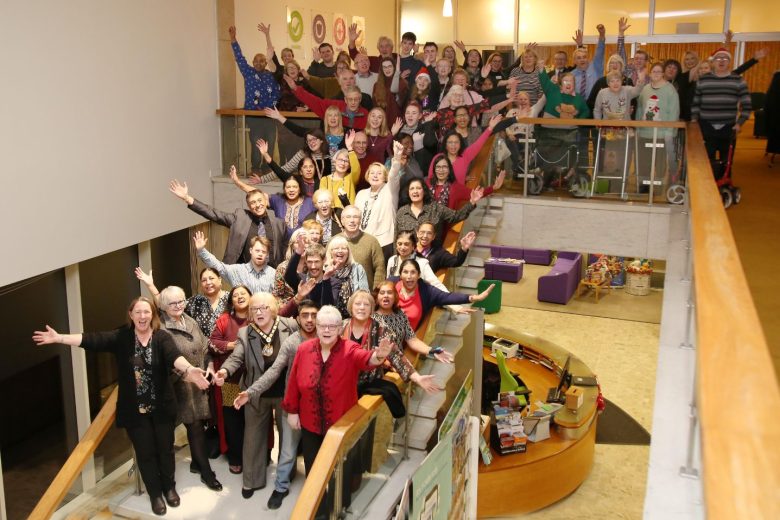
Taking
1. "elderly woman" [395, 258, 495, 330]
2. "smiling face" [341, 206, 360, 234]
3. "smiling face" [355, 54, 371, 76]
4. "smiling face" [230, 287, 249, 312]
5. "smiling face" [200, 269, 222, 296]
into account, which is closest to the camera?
"smiling face" [230, 287, 249, 312]

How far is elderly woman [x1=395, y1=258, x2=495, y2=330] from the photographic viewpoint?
6386 millimetres

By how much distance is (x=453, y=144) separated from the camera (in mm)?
8266

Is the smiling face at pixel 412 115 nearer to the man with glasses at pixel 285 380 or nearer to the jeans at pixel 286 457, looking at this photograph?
the man with glasses at pixel 285 380

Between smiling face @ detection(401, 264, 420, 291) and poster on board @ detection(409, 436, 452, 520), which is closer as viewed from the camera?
poster on board @ detection(409, 436, 452, 520)

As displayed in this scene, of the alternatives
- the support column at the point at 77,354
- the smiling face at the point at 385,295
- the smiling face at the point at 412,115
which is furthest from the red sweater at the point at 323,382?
the support column at the point at 77,354

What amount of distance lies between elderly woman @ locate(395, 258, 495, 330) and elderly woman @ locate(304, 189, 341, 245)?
3.32 feet

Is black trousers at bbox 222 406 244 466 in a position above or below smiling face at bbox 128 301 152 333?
below

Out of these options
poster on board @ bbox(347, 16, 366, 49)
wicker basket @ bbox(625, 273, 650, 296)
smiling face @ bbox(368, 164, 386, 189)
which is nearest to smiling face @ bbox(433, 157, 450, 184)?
smiling face @ bbox(368, 164, 386, 189)

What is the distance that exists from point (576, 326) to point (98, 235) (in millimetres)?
12191

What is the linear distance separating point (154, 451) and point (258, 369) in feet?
3.17

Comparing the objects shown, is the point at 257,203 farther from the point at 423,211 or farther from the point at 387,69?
the point at 387,69

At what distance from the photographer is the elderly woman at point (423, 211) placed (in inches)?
297

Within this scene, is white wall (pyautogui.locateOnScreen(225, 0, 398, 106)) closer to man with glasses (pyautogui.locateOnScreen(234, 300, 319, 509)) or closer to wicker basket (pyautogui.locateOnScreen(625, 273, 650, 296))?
man with glasses (pyautogui.locateOnScreen(234, 300, 319, 509))

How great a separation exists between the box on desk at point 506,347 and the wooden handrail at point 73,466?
9.15 metres
